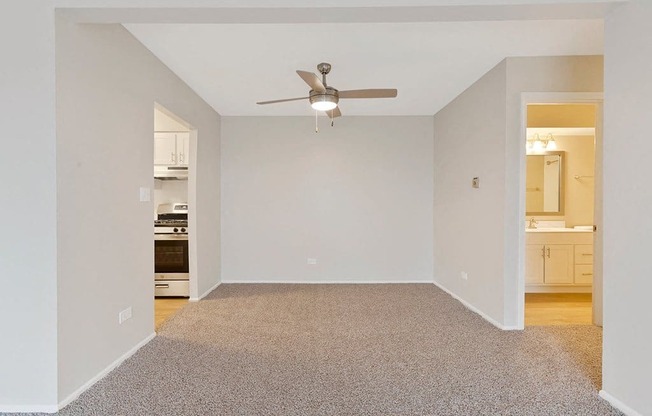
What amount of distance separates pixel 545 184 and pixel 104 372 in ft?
19.2

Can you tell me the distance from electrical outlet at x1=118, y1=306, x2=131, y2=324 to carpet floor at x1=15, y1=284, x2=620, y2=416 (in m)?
0.31

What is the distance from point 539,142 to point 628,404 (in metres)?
4.07

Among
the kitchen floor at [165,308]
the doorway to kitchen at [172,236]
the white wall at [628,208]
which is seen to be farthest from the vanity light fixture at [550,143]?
the kitchen floor at [165,308]

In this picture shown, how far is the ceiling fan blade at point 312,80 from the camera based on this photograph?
2.61 metres

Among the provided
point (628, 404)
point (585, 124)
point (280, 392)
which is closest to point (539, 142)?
point (585, 124)

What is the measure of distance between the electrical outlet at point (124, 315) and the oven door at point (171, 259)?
176 cm

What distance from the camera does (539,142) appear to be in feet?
16.7

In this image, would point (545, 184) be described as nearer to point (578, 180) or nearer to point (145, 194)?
point (578, 180)

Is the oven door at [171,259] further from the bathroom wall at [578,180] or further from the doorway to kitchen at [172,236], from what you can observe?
the bathroom wall at [578,180]

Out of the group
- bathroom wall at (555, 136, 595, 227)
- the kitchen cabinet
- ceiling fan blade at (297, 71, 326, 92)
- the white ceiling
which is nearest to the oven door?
the kitchen cabinet

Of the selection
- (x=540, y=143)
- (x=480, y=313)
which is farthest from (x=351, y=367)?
(x=540, y=143)

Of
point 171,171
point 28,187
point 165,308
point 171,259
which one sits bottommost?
point 165,308

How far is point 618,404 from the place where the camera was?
2.01 meters

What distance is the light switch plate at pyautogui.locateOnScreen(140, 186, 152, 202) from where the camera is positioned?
288 centimetres
